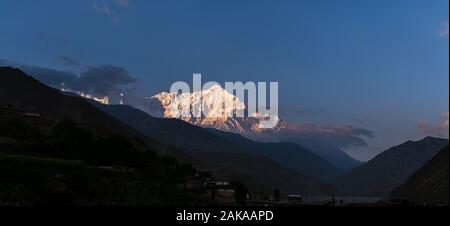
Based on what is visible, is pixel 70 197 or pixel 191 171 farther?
pixel 191 171

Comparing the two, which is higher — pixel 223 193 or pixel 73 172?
pixel 73 172

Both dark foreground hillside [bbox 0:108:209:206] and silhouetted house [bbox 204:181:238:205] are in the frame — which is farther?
silhouetted house [bbox 204:181:238:205]

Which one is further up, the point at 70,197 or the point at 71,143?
the point at 71,143

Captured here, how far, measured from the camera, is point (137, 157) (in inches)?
5236

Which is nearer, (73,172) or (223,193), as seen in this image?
(73,172)

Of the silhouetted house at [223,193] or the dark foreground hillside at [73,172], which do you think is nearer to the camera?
the dark foreground hillside at [73,172]
